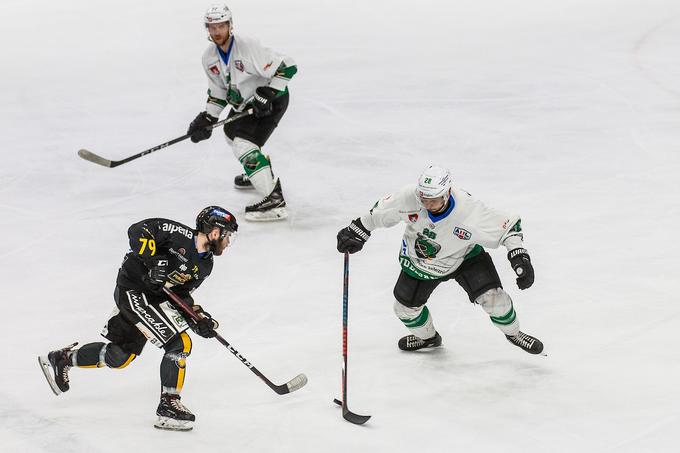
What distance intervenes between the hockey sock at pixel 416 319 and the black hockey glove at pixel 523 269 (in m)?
0.56

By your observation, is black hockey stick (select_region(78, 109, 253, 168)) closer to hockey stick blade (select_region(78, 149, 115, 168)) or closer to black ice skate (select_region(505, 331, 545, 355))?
hockey stick blade (select_region(78, 149, 115, 168))

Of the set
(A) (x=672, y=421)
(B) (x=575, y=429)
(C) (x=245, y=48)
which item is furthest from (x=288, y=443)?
(C) (x=245, y=48)

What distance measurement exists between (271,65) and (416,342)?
2.23m

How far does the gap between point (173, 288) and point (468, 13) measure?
7.85m

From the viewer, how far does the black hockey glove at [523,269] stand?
4.12 metres

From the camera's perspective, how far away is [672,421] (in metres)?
3.95

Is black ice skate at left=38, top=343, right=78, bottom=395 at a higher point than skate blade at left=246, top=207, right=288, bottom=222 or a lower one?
higher

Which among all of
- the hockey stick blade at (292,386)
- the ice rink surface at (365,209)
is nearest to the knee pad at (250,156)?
the ice rink surface at (365,209)

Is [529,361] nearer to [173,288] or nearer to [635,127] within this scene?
[173,288]

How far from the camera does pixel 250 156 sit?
6227 millimetres

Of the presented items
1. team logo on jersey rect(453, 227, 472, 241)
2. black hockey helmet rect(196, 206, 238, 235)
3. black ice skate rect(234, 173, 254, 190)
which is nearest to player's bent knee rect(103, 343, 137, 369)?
black hockey helmet rect(196, 206, 238, 235)

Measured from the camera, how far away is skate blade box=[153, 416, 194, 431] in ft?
13.0

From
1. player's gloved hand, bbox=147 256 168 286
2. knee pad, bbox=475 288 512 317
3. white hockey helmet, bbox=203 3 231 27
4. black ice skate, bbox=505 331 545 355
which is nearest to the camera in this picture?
player's gloved hand, bbox=147 256 168 286

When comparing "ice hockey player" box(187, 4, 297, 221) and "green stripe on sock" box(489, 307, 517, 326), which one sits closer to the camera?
"green stripe on sock" box(489, 307, 517, 326)
